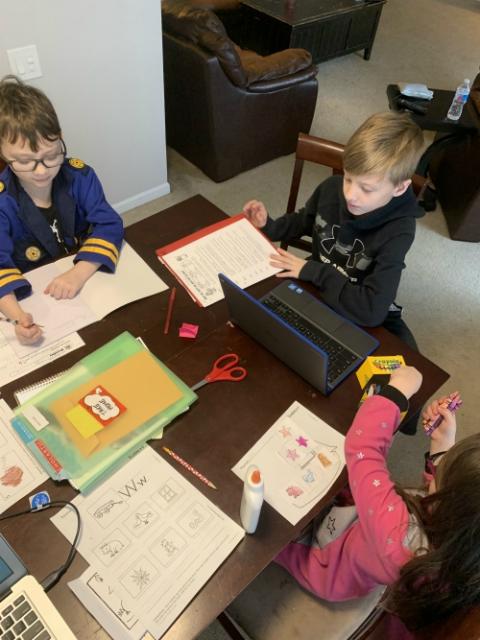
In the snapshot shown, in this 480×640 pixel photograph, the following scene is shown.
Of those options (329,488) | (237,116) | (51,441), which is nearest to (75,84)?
(237,116)

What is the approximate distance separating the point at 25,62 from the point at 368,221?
4.87 feet

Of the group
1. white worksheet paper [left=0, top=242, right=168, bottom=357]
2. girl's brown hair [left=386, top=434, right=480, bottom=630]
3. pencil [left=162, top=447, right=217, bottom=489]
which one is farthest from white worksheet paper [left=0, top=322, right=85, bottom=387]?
girl's brown hair [left=386, top=434, right=480, bottom=630]

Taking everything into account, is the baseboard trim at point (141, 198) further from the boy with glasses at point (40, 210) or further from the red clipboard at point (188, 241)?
the red clipboard at point (188, 241)

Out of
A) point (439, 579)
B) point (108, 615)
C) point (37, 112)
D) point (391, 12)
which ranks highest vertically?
point (37, 112)

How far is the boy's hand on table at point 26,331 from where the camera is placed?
1071mm

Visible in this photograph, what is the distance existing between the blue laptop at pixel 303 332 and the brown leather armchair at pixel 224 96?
5.42ft

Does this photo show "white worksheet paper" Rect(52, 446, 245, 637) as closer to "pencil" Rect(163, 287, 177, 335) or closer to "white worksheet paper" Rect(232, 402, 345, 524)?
"white worksheet paper" Rect(232, 402, 345, 524)

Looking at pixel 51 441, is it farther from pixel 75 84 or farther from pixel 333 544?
pixel 75 84

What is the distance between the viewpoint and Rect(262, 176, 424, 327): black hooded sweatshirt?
1228mm

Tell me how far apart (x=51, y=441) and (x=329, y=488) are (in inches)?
22.5

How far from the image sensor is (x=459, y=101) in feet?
8.59

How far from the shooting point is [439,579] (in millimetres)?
696

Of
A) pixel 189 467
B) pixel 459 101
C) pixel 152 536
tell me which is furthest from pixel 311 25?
pixel 152 536

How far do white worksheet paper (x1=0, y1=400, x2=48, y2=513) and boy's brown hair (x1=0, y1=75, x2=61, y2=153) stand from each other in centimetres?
72
